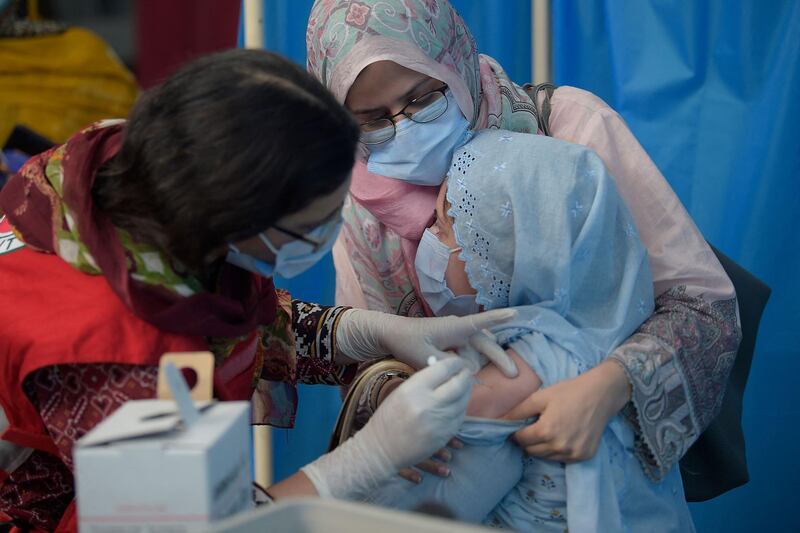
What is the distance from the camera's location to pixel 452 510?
1326mm

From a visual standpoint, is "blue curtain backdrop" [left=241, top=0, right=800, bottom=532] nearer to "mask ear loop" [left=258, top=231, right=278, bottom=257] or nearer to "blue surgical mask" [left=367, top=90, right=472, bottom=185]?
"blue surgical mask" [left=367, top=90, right=472, bottom=185]

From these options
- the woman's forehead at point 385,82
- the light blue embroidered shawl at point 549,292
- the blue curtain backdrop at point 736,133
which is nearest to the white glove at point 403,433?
the light blue embroidered shawl at point 549,292

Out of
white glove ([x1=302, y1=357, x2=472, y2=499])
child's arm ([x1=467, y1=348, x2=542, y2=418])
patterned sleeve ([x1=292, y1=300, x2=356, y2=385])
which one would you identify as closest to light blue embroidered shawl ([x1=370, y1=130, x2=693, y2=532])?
child's arm ([x1=467, y1=348, x2=542, y2=418])

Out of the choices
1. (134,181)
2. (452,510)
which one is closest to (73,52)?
(134,181)

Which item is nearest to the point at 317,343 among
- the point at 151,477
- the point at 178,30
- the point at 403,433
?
the point at 403,433

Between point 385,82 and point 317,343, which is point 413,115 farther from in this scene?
point 317,343

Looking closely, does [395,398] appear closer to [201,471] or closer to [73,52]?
[201,471]

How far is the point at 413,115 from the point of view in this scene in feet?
5.32

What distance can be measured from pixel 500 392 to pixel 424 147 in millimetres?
469

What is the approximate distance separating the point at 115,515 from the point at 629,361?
33.2 inches

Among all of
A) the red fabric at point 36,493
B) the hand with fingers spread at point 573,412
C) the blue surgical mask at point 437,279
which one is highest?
the blue surgical mask at point 437,279

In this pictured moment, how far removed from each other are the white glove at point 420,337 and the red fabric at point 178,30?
2.41 m

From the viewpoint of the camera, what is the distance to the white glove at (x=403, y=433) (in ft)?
3.98

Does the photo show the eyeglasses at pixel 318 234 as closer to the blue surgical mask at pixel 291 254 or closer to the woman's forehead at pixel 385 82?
the blue surgical mask at pixel 291 254
